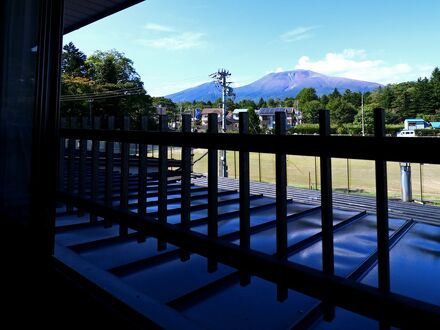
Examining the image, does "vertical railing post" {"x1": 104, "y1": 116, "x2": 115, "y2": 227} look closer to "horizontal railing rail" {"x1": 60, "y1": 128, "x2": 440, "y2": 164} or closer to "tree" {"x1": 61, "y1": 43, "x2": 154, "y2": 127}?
"horizontal railing rail" {"x1": 60, "y1": 128, "x2": 440, "y2": 164}

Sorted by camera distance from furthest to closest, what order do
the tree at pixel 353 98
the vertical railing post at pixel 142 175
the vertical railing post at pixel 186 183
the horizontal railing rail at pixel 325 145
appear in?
the tree at pixel 353 98, the vertical railing post at pixel 142 175, the vertical railing post at pixel 186 183, the horizontal railing rail at pixel 325 145

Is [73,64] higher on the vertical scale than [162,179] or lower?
higher

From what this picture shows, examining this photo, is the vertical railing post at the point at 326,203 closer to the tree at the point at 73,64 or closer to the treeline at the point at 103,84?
the treeline at the point at 103,84

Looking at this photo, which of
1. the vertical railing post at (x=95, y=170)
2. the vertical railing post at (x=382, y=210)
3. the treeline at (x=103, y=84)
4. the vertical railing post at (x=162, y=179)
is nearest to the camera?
the vertical railing post at (x=382, y=210)

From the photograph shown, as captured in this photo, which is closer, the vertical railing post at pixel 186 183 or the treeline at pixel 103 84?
the vertical railing post at pixel 186 183

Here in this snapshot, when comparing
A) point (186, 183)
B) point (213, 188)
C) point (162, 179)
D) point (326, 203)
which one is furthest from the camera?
point (162, 179)

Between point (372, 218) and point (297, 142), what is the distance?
2713 millimetres

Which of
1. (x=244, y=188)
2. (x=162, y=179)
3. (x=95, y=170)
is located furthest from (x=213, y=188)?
(x=95, y=170)

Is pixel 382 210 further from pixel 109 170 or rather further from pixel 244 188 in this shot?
pixel 109 170

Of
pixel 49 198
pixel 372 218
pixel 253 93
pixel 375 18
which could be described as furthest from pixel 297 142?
pixel 253 93

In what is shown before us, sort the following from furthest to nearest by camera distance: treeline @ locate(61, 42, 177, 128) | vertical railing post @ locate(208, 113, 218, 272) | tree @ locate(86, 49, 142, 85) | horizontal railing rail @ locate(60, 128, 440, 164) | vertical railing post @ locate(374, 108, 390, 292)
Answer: tree @ locate(86, 49, 142, 85), treeline @ locate(61, 42, 177, 128), vertical railing post @ locate(208, 113, 218, 272), vertical railing post @ locate(374, 108, 390, 292), horizontal railing rail @ locate(60, 128, 440, 164)

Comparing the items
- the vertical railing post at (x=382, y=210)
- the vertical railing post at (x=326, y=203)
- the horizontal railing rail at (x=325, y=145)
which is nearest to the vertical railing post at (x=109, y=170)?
the horizontal railing rail at (x=325, y=145)

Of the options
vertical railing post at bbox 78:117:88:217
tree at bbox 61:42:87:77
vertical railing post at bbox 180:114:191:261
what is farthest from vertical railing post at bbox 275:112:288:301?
tree at bbox 61:42:87:77

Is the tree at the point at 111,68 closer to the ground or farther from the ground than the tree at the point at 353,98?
farther from the ground
